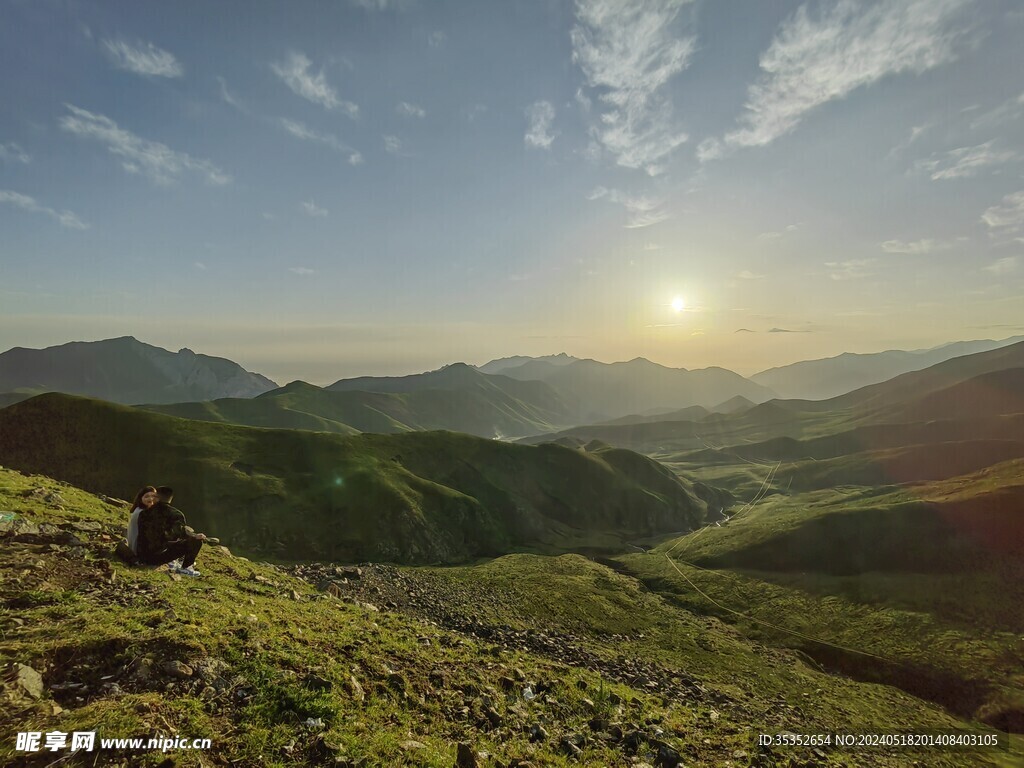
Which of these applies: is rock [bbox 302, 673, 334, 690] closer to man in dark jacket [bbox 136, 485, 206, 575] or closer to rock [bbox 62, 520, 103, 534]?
man in dark jacket [bbox 136, 485, 206, 575]

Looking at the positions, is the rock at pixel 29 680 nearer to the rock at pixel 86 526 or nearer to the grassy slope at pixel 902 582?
the rock at pixel 86 526

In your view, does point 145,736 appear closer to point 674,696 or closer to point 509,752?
point 509,752

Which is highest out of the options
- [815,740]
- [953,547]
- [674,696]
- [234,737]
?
[234,737]

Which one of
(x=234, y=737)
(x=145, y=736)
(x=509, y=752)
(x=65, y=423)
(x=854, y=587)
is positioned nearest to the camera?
(x=145, y=736)

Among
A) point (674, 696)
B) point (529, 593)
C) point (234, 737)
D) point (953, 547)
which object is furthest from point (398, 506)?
point (953, 547)

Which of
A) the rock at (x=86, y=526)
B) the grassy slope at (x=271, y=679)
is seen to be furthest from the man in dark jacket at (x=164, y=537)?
the rock at (x=86, y=526)

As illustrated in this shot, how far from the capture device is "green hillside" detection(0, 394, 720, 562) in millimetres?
77250

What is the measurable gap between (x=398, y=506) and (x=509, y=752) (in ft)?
270

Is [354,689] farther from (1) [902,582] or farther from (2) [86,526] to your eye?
(1) [902,582]

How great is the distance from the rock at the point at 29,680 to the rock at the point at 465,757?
29.9 feet

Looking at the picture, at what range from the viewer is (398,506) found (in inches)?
3561

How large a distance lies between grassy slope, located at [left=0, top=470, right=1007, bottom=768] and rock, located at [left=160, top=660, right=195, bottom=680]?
130mm

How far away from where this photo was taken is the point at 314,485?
9119 centimetres

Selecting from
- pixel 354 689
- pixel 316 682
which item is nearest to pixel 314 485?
pixel 354 689
